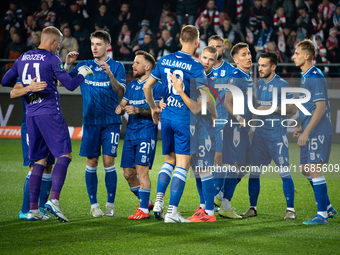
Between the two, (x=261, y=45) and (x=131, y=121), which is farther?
(x=261, y=45)

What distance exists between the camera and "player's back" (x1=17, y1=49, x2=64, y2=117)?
4863mm

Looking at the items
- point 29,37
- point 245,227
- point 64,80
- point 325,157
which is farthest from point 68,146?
point 29,37

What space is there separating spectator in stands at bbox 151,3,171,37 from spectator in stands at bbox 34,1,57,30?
11.7 ft

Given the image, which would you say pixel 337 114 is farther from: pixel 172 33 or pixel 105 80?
pixel 105 80

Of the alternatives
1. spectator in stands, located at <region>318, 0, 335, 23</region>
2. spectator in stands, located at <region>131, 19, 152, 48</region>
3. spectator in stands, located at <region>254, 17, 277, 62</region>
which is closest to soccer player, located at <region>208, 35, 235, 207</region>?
spectator in stands, located at <region>254, 17, 277, 62</region>

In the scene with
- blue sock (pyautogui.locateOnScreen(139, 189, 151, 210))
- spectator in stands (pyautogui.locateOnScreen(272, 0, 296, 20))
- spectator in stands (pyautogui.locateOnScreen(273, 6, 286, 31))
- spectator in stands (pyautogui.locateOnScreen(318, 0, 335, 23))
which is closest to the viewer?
blue sock (pyautogui.locateOnScreen(139, 189, 151, 210))

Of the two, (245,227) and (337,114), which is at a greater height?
(337,114)

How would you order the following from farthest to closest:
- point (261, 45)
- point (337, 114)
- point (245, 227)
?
point (261, 45) < point (337, 114) < point (245, 227)

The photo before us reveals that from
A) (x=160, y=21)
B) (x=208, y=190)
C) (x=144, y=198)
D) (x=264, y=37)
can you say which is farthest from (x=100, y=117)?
(x=160, y=21)

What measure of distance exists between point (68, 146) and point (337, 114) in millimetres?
9503

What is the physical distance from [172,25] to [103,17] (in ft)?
8.50

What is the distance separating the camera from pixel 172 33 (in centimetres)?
1447

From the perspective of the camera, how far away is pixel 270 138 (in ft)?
17.4

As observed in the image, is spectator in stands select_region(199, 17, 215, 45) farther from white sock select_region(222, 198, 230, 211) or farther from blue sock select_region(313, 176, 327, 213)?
blue sock select_region(313, 176, 327, 213)
